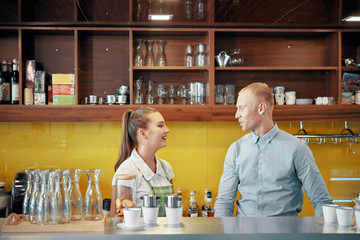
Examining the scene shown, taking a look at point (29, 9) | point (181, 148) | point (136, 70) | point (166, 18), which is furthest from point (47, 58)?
point (181, 148)

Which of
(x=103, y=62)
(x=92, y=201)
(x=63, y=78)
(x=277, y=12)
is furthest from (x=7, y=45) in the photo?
(x=92, y=201)

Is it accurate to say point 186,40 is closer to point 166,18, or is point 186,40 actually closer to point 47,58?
point 166,18

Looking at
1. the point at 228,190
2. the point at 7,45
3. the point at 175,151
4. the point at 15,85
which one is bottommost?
the point at 228,190

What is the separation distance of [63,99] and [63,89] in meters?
0.08

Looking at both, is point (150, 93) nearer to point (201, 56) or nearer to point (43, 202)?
point (201, 56)

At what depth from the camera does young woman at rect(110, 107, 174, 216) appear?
7.77ft

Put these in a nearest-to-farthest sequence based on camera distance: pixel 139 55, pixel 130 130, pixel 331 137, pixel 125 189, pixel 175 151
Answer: pixel 125 189 → pixel 130 130 → pixel 139 55 → pixel 331 137 → pixel 175 151

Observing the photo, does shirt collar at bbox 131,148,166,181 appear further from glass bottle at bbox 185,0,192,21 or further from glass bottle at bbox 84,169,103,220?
glass bottle at bbox 185,0,192,21

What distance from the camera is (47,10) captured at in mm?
3367

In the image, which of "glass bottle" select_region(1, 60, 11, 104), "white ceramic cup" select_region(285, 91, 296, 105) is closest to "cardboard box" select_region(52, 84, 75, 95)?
"glass bottle" select_region(1, 60, 11, 104)

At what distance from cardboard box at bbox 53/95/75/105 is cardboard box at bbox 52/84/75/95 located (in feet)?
0.08

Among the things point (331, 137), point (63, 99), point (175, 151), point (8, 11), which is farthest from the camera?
point (175, 151)

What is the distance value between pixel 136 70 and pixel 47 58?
0.77 meters

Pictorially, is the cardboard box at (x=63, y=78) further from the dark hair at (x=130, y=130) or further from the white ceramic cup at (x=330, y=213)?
the white ceramic cup at (x=330, y=213)
